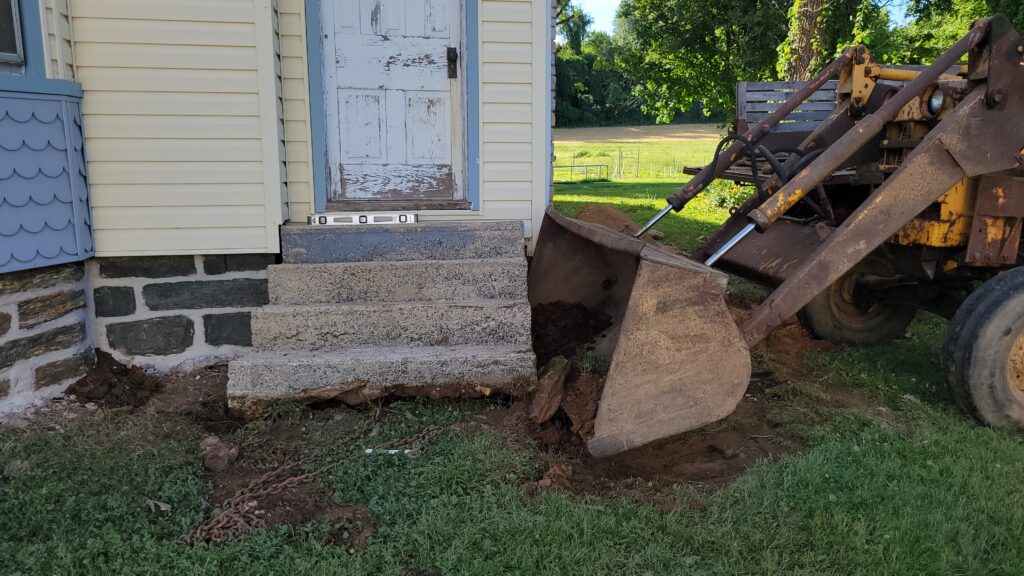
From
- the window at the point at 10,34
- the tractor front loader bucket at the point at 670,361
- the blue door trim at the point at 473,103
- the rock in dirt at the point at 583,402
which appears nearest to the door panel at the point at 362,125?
the blue door trim at the point at 473,103

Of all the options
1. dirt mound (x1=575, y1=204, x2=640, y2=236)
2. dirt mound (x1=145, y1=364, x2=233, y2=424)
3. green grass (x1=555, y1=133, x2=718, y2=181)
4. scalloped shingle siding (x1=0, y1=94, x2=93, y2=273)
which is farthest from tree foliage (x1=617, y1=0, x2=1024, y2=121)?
scalloped shingle siding (x1=0, y1=94, x2=93, y2=273)

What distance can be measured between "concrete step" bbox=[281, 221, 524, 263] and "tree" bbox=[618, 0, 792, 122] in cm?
1277

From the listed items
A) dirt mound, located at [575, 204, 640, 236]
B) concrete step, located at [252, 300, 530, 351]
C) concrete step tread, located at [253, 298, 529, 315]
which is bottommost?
concrete step, located at [252, 300, 530, 351]

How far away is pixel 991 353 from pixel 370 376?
318 centimetres

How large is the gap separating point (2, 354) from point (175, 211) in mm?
1250

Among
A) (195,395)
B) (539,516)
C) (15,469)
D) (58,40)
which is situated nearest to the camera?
(539,516)

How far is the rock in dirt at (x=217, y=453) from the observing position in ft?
11.9

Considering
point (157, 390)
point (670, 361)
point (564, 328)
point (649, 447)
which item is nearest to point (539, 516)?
point (670, 361)

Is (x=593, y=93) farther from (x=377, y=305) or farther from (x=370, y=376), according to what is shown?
(x=370, y=376)

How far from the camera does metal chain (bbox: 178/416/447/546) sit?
300 centimetres

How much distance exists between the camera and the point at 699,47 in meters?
17.9

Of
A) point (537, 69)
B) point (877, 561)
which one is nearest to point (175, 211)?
point (537, 69)

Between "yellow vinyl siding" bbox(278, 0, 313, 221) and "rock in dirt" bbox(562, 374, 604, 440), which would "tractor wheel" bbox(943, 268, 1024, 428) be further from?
"yellow vinyl siding" bbox(278, 0, 313, 221)

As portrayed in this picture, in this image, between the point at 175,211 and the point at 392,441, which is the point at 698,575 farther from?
the point at 175,211
